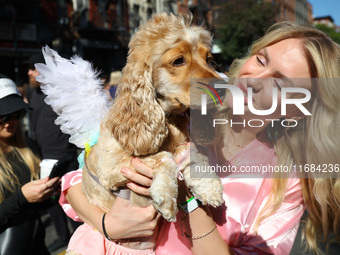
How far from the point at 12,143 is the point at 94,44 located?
57.9 feet

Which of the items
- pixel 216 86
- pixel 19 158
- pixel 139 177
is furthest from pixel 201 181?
pixel 19 158

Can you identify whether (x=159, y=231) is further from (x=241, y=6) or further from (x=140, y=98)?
(x=241, y=6)

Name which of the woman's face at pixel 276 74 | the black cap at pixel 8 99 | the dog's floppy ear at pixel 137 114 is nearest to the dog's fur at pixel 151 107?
the dog's floppy ear at pixel 137 114

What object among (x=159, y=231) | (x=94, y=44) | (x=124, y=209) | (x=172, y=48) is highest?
(x=94, y=44)

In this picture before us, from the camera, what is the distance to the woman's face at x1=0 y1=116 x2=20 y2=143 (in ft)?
7.76

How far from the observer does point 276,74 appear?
5.55 feet

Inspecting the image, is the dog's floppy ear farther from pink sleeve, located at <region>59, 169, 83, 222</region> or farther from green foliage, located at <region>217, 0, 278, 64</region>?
green foliage, located at <region>217, 0, 278, 64</region>

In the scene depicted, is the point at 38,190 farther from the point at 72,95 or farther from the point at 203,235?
the point at 203,235

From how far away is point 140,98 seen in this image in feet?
5.85

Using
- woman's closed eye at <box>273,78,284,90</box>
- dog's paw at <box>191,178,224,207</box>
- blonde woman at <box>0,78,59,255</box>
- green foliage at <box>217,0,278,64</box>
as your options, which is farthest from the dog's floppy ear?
green foliage at <box>217,0,278,64</box>

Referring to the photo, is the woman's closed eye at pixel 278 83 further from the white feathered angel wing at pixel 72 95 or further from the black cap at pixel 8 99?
the black cap at pixel 8 99

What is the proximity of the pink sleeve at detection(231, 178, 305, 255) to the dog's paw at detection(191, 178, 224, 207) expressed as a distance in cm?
34

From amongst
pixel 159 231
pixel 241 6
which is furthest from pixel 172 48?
pixel 241 6

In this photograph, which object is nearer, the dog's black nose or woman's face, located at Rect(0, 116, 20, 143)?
the dog's black nose
